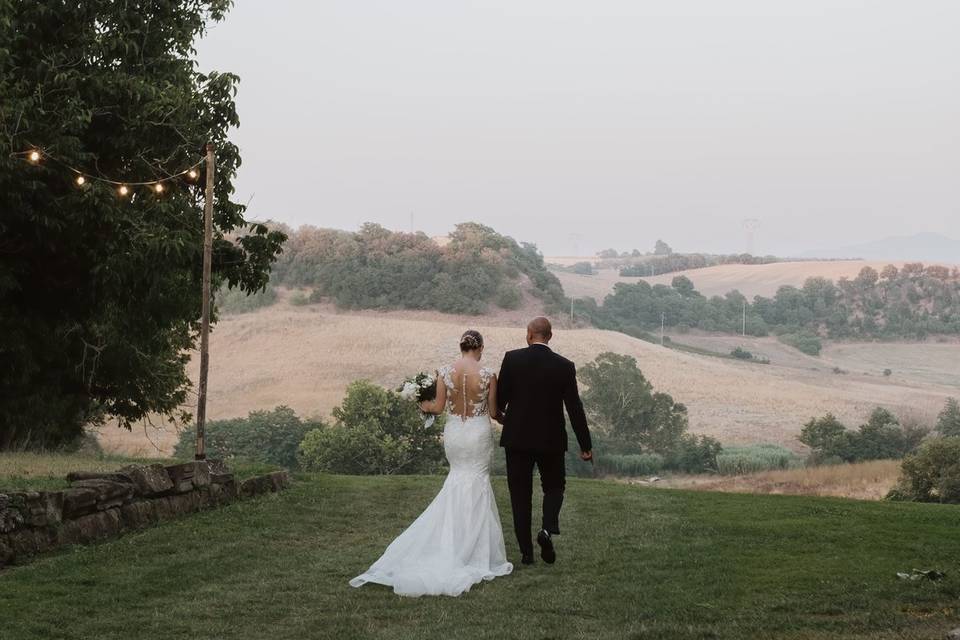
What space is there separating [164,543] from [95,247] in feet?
35.0

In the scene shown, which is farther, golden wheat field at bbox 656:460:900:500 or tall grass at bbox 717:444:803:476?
tall grass at bbox 717:444:803:476

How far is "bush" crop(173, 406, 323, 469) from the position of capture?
70188 millimetres

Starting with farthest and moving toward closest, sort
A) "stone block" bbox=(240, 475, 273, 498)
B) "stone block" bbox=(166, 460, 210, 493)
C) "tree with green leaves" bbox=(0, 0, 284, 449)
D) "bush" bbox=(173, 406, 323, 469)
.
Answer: "bush" bbox=(173, 406, 323, 469) → "tree with green leaves" bbox=(0, 0, 284, 449) → "stone block" bbox=(240, 475, 273, 498) → "stone block" bbox=(166, 460, 210, 493)

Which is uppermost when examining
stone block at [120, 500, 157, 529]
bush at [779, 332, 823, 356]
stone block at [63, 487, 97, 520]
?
stone block at [63, 487, 97, 520]

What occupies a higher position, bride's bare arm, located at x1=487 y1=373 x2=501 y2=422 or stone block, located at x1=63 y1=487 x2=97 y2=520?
bride's bare arm, located at x1=487 y1=373 x2=501 y2=422

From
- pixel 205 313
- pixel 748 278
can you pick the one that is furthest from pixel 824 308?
pixel 205 313

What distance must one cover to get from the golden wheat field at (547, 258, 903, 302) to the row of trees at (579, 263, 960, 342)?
6.77m

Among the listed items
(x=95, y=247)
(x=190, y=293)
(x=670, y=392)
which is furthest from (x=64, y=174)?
(x=670, y=392)

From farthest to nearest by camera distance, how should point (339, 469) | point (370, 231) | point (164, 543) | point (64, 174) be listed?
point (370, 231) < point (339, 469) < point (64, 174) < point (164, 543)

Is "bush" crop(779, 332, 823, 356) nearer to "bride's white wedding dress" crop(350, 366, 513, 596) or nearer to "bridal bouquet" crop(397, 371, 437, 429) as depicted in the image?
"bridal bouquet" crop(397, 371, 437, 429)

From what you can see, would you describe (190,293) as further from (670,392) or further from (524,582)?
(670,392)

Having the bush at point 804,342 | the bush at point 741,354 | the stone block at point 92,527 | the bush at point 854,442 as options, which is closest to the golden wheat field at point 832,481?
the bush at point 854,442

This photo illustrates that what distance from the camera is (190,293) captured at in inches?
890

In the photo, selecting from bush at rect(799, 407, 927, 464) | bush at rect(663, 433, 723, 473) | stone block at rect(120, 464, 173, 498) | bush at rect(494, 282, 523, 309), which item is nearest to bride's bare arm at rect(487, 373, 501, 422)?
stone block at rect(120, 464, 173, 498)
